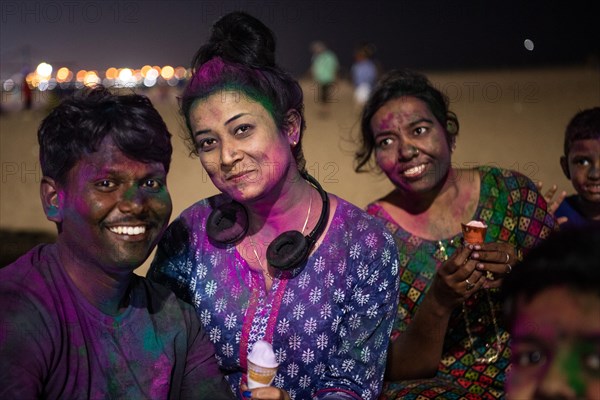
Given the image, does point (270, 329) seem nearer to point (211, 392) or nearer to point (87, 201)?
point (211, 392)

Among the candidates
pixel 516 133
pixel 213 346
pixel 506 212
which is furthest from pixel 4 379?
pixel 516 133

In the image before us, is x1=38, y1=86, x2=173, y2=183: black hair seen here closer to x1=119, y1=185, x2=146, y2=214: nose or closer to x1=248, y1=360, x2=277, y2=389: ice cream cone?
x1=119, y1=185, x2=146, y2=214: nose

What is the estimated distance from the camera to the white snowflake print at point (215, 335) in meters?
3.32

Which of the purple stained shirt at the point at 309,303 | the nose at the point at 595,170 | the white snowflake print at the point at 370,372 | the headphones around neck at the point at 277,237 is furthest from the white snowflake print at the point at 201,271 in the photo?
the nose at the point at 595,170

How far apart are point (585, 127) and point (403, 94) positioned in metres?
1.25

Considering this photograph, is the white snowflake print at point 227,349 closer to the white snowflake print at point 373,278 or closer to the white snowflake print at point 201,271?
the white snowflake print at point 201,271

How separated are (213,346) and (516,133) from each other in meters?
9.55

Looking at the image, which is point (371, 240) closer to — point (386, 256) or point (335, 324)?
point (386, 256)

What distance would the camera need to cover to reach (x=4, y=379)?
247cm

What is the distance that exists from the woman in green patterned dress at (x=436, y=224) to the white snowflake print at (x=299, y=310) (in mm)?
747

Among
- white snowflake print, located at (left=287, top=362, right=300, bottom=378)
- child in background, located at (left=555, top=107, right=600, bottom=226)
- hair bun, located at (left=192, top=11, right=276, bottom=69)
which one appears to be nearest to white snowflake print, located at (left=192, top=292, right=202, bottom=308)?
white snowflake print, located at (left=287, top=362, right=300, bottom=378)

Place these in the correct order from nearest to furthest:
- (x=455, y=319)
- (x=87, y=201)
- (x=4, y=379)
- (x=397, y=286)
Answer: (x=4, y=379)
(x=87, y=201)
(x=397, y=286)
(x=455, y=319)

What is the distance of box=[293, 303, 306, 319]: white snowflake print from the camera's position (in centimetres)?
326

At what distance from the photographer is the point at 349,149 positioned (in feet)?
33.6
